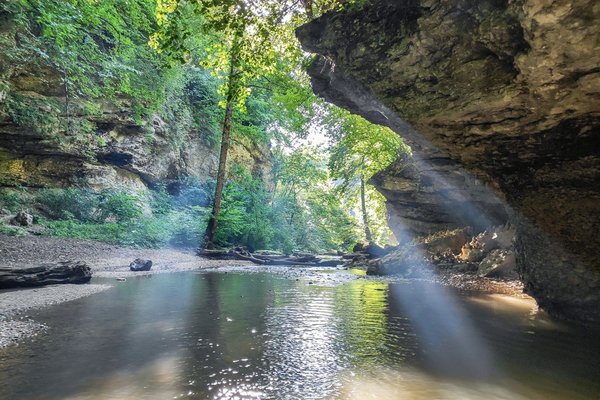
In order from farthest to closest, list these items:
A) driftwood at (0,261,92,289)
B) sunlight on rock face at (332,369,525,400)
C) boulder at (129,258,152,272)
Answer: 1. boulder at (129,258,152,272)
2. driftwood at (0,261,92,289)
3. sunlight on rock face at (332,369,525,400)

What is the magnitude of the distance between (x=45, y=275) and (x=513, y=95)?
8.76 meters

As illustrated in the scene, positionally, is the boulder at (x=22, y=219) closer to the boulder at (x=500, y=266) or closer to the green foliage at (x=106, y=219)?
the green foliage at (x=106, y=219)

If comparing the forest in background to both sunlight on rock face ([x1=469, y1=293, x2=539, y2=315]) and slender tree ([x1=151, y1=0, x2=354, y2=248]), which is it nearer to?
slender tree ([x1=151, y1=0, x2=354, y2=248])

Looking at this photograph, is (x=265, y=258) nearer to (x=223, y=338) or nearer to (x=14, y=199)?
(x=14, y=199)

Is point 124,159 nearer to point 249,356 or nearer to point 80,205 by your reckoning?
point 80,205

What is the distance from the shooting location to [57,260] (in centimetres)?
890

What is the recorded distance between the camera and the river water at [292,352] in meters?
2.94

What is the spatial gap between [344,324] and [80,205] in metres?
14.7

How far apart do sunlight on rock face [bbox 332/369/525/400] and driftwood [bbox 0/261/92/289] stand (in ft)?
22.0

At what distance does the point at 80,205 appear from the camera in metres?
→ 15.1

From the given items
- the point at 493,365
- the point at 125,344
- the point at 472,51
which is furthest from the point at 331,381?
the point at 472,51

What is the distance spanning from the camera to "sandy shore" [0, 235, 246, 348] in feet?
14.5

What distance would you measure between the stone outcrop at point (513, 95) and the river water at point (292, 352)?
4.42ft

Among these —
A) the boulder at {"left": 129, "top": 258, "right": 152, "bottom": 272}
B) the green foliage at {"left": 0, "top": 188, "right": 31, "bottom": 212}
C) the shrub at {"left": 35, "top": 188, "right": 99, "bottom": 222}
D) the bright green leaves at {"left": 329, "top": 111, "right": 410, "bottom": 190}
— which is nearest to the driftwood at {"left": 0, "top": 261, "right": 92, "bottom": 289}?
the boulder at {"left": 129, "top": 258, "right": 152, "bottom": 272}
